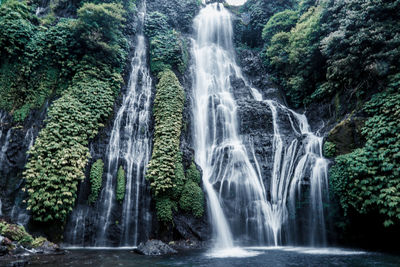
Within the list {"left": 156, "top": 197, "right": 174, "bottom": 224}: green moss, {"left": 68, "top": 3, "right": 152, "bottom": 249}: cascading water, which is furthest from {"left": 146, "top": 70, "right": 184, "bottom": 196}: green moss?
{"left": 68, "top": 3, "right": 152, "bottom": 249}: cascading water

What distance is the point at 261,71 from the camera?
19688 mm

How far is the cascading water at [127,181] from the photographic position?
9312 mm

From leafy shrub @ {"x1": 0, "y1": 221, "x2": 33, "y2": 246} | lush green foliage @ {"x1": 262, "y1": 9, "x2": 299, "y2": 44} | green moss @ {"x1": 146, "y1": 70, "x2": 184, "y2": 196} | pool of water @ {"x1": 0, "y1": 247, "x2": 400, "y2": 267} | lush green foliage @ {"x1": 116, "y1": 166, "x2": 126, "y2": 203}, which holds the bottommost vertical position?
pool of water @ {"x1": 0, "y1": 247, "x2": 400, "y2": 267}

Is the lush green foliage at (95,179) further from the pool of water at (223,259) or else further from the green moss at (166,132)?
the pool of water at (223,259)

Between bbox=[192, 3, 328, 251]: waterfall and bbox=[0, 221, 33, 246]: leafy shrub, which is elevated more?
bbox=[192, 3, 328, 251]: waterfall

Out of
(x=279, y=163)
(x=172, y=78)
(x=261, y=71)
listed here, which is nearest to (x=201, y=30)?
(x=261, y=71)

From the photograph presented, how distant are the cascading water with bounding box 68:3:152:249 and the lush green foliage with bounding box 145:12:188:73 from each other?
127 inches

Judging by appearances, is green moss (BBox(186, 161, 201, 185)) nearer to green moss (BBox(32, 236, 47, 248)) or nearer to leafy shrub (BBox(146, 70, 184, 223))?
leafy shrub (BBox(146, 70, 184, 223))

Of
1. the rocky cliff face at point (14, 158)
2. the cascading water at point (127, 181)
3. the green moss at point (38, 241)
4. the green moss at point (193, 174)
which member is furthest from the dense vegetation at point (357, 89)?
the rocky cliff face at point (14, 158)

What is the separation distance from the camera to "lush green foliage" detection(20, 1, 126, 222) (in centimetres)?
886

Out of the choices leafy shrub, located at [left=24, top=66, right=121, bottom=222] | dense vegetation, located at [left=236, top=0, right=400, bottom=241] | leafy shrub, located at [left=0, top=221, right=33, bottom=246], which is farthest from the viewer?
leafy shrub, located at [left=24, top=66, right=121, bottom=222]

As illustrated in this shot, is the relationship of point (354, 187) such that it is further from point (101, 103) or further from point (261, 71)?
point (261, 71)

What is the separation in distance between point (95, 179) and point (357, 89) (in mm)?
12969

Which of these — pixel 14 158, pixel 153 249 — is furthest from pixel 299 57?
pixel 14 158
